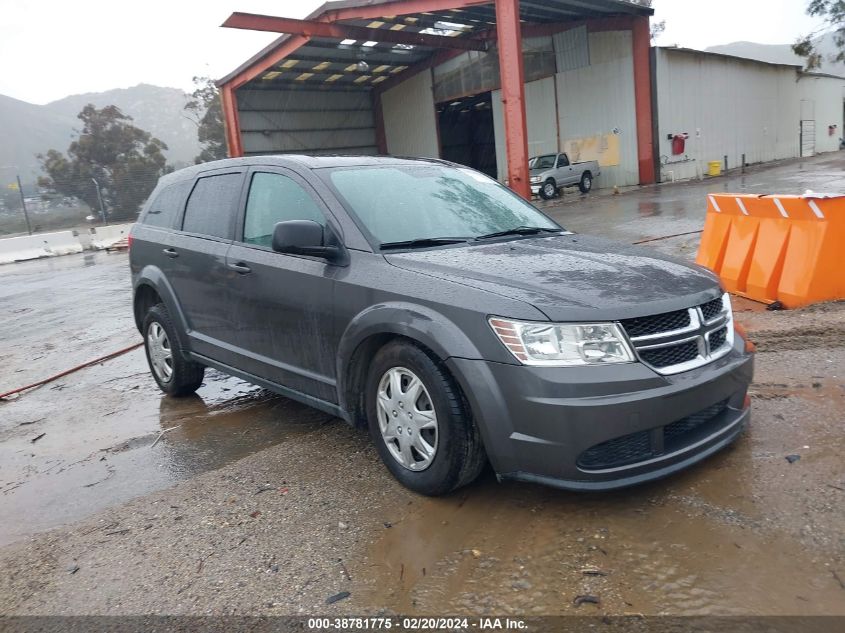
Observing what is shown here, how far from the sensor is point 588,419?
2779mm

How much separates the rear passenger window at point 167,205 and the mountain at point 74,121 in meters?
114

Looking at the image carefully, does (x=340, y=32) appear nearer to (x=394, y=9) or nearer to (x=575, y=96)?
(x=394, y=9)

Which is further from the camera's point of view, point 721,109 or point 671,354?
point 721,109

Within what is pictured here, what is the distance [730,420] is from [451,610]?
1.67 meters

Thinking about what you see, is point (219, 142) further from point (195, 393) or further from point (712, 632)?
point (712, 632)

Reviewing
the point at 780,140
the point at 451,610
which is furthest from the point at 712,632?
the point at 780,140

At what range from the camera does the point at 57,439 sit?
16.4 ft

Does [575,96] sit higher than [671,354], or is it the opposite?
[575,96]

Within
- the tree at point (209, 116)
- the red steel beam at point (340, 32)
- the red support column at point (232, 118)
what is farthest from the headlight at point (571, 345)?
the tree at point (209, 116)

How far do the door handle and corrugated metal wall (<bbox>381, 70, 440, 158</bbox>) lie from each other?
90.7 feet

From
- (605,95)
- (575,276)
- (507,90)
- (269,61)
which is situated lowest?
(575,276)

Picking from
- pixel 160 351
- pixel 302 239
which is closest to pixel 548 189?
pixel 160 351

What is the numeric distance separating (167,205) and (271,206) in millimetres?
1614

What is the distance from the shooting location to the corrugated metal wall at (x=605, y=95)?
25609 millimetres
